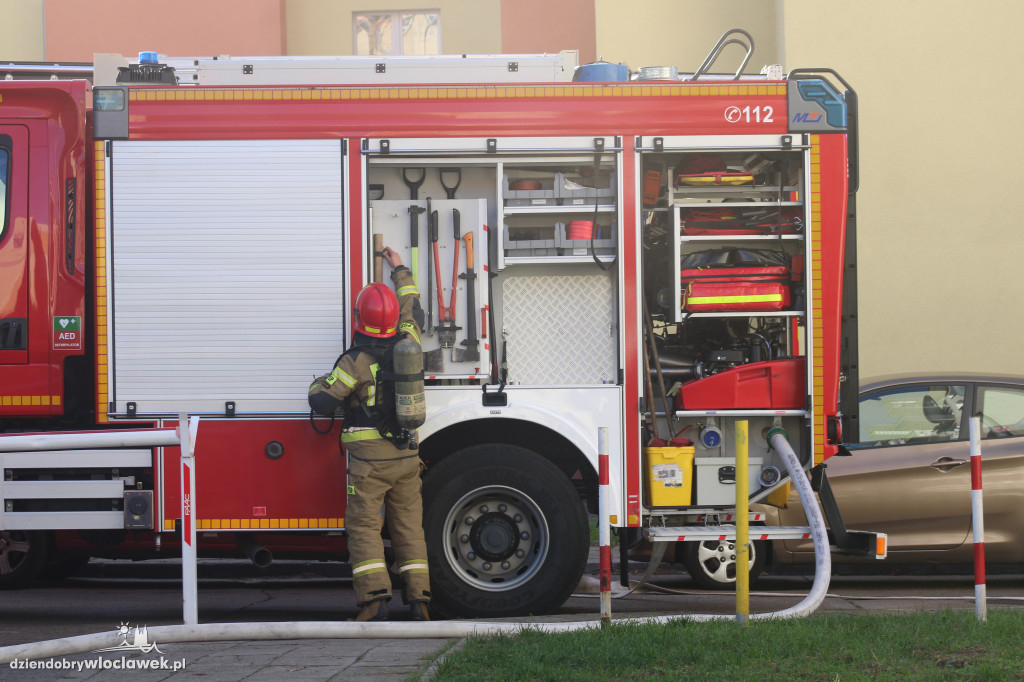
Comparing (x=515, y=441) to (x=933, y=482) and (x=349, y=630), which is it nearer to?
(x=349, y=630)

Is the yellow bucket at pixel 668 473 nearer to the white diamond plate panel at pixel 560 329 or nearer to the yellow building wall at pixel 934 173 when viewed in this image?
the white diamond plate panel at pixel 560 329

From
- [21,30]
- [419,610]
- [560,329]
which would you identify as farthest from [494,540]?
[21,30]

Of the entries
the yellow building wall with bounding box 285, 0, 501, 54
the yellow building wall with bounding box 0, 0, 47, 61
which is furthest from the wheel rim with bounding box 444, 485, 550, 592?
the yellow building wall with bounding box 0, 0, 47, 61

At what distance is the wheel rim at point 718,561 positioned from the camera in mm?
7852

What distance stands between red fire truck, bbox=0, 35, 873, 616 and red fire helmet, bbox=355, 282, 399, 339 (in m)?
0.30

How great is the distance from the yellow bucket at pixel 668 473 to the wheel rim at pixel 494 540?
26.7 inches

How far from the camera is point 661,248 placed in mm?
Answer: 6910

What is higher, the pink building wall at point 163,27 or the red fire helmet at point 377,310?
the pink building wall at point 163,27

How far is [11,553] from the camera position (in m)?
7.89

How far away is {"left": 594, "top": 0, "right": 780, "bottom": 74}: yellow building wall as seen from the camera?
551 inches

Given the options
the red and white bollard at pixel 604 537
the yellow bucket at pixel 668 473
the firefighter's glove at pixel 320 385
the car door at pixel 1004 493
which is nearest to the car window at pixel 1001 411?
the car door at pixel 1004 493

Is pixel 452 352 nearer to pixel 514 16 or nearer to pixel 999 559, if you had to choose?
pixel 999 559

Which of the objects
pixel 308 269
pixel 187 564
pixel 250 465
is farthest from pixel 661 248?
pixel 187 564

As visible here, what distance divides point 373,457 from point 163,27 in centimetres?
997
